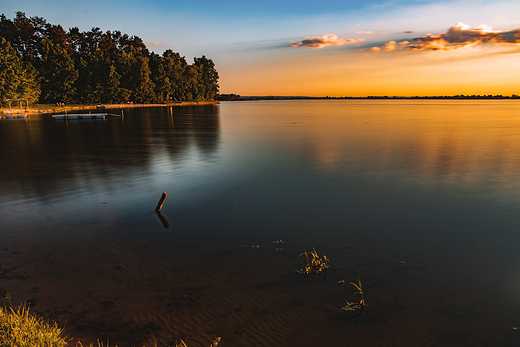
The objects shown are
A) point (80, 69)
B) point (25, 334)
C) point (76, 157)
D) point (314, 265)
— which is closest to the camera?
point (25, 334)

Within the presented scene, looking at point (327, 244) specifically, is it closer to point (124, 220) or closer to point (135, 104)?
point (124, 220)

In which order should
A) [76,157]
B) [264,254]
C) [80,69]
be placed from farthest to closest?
[80,69], [76,157], [264,254]

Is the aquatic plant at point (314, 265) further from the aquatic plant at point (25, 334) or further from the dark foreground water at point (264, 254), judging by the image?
the aquatic plant at point (25, 334)

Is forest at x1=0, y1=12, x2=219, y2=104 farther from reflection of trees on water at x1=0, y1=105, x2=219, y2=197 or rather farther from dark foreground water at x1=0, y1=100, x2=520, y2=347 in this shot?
dark foreground water at x1=0, y1=100, x2=520, y2=347

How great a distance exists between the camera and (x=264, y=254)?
11.2 meters

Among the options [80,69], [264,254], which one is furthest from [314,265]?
[80,69]

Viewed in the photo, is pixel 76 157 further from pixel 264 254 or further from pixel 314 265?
pixel 314 265

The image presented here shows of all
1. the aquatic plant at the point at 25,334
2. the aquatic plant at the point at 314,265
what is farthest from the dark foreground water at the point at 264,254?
the aquatic plant at the point at 25,334

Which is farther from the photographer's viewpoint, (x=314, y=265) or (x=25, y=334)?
(x=314, y=265)

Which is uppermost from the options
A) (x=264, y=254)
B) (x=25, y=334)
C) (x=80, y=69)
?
(x=80, y=69)

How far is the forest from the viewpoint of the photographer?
10388 cm

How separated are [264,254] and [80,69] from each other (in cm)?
15225

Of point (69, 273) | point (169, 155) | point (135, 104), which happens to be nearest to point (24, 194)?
point (69, 273)

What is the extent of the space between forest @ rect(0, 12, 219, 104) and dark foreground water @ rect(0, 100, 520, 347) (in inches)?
3933
